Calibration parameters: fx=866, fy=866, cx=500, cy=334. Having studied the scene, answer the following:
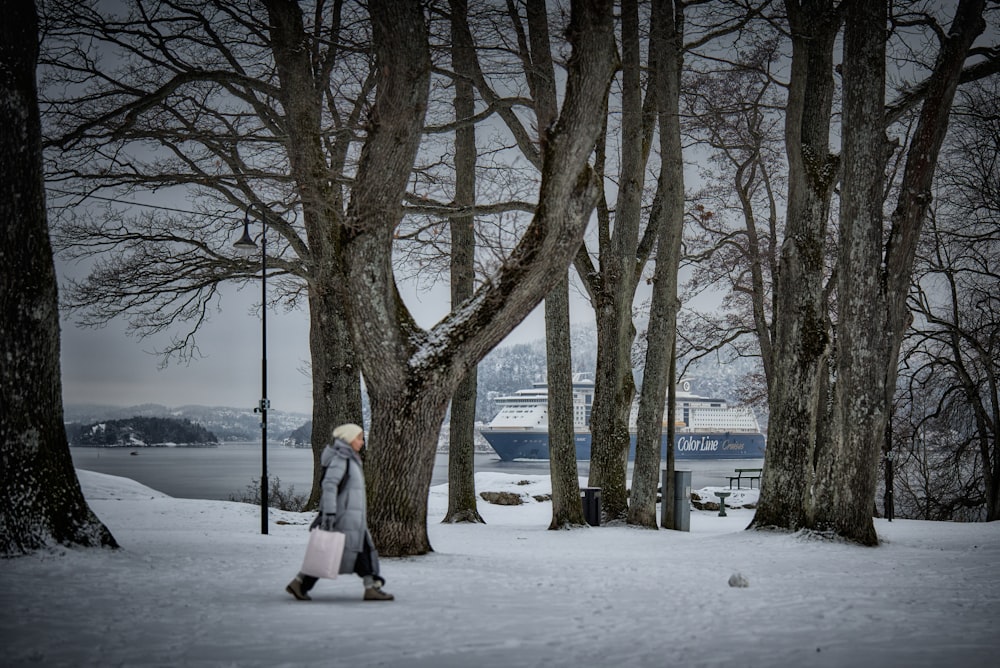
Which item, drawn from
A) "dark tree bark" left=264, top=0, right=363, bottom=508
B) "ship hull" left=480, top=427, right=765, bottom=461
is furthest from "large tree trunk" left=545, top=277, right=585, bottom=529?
"ship hull" left=480, top=427, right=765, bottom=461

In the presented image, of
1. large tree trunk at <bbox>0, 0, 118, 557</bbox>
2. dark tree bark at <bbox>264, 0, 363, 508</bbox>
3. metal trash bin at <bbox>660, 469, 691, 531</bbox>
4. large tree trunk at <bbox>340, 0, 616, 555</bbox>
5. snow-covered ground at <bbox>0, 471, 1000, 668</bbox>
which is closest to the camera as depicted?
snow-covered ground at <bbox>0, 471, 1000, 668</bbox>

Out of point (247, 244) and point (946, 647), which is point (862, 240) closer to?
point (946, 647)

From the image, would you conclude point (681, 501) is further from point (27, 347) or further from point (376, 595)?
point (27, 347)

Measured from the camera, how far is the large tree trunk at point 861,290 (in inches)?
419

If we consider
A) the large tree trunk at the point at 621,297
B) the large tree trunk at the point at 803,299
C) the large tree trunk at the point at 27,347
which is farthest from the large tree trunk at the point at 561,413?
the large tree trunk at the point at 27,347

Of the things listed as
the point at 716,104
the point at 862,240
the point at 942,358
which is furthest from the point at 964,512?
the point at 862,240

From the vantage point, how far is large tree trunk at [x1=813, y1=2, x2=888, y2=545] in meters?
10.6

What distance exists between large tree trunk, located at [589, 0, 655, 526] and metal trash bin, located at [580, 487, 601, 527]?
391 millimetres

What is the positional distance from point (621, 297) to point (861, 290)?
507cm

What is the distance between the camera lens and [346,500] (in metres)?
6.18

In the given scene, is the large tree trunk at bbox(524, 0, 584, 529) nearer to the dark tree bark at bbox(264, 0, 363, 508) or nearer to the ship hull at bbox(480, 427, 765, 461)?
the dark tree bark at bbox(264, 0, 363, 508)

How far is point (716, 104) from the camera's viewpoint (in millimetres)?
19141

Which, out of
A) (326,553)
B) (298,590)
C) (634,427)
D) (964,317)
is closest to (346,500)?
(326,553)

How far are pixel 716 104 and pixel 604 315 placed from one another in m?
6.86
